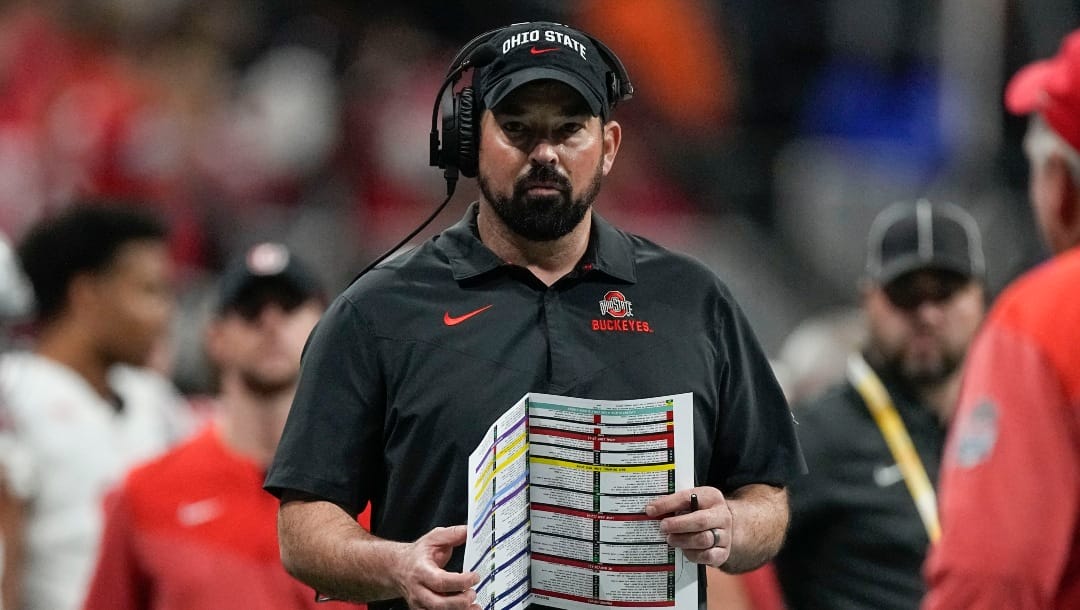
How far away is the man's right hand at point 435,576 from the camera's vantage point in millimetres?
2600

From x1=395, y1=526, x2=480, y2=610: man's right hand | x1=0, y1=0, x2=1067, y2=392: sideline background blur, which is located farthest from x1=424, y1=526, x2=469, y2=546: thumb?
x1=0, y1=0, x2=1067, y2=392: sideline background blur

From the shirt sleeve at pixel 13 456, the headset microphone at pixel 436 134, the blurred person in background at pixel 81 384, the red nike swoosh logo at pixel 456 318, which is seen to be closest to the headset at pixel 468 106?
the headset microphone at pixel 436 134

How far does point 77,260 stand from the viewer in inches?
231

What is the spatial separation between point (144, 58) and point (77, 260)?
697 centimetres

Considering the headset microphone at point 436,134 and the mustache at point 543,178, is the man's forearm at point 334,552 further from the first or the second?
the mustache at point 543,178

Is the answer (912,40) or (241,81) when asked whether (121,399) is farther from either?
(912,40)

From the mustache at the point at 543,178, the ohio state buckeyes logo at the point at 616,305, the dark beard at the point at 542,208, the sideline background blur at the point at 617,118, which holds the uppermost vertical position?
the sideline background blur at the point at 617,118

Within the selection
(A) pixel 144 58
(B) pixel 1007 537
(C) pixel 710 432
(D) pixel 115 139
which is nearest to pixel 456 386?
(C) pixel 710 432

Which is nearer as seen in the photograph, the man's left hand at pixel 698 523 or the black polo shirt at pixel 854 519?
the man's left hand at pixel 698 523

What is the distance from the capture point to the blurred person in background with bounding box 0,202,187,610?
530 cm

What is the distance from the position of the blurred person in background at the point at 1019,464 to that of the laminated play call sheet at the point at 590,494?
0.45 metres

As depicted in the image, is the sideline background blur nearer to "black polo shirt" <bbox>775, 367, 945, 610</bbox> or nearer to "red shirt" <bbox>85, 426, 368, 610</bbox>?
"black polo shirt" <bbox>775, 367, 945, 610</bbox>

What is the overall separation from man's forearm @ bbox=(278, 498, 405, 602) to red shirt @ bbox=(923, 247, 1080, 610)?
883 mm

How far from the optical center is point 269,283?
4.74 meters
